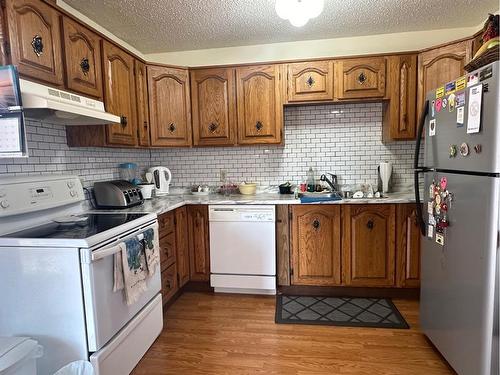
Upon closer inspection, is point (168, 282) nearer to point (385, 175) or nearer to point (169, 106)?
point (169, 106)

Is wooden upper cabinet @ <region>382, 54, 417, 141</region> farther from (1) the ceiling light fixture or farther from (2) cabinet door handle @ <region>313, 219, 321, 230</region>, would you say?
(1) the ceiling light fixture

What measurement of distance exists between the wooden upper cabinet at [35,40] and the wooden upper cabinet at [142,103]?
882 mm

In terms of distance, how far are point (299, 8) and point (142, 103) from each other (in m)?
1.65

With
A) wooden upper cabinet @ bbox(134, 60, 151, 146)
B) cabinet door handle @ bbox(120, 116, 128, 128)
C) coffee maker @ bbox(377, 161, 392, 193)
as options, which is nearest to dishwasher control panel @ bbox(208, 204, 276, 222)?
wooden upper cabinet @ bbox(134, 60, 151, 146)

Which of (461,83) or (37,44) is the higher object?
(37,44)

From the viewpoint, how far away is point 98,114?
185 cm

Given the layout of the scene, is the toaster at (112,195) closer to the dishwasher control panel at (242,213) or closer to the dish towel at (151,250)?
the dish towel at (151,250)

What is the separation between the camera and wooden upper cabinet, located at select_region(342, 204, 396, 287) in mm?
2619

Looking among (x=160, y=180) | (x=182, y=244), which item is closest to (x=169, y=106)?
(x=160, y=180)

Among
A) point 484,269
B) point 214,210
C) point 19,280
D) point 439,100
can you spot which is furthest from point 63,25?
point 484,269

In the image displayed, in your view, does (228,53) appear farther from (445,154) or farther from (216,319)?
(216,319)

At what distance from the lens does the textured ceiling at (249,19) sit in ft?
7.59

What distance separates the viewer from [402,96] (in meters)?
2.75

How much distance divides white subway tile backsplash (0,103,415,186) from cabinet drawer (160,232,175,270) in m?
0.82
